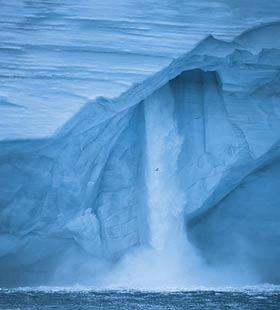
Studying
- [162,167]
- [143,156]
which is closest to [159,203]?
[162,167]

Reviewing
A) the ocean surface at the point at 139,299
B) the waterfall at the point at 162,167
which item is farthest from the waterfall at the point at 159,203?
the ocean surface at the point at 139,299

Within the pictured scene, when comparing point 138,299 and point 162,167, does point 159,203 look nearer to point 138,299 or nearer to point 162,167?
point 162,167

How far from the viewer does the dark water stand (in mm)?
3280

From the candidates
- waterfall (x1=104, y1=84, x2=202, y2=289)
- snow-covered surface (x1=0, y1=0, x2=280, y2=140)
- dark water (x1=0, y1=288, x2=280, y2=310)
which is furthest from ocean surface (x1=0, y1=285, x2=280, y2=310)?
snow-covered surface (x1=0, y1=0, x2=280, y2=140)

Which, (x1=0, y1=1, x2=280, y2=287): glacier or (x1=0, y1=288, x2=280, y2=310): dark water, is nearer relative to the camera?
(x1=0, y1=288, x2=280, y2=310): dark water

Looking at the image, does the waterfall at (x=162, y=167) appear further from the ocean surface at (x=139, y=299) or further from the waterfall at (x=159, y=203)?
the ocean surface at (x=139, y=299)

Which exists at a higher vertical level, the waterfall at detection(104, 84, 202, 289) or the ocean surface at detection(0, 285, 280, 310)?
the waterfall at detection(104, 84, 202, 289)

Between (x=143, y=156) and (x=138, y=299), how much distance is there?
51.6 inches

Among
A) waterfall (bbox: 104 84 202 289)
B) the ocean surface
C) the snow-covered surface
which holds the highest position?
the snow-covered surface

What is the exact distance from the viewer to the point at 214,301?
3.48 m

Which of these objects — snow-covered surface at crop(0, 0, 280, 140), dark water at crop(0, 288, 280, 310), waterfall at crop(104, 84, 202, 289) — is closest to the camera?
dark water at crop(0, 288, 280, 310)

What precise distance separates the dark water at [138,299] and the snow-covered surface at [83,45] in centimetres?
124

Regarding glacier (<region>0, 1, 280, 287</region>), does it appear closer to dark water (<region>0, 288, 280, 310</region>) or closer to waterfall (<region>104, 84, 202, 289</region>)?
waterfall (<region>104, 84, 202, 289</region>)

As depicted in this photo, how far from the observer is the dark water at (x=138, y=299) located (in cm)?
328
